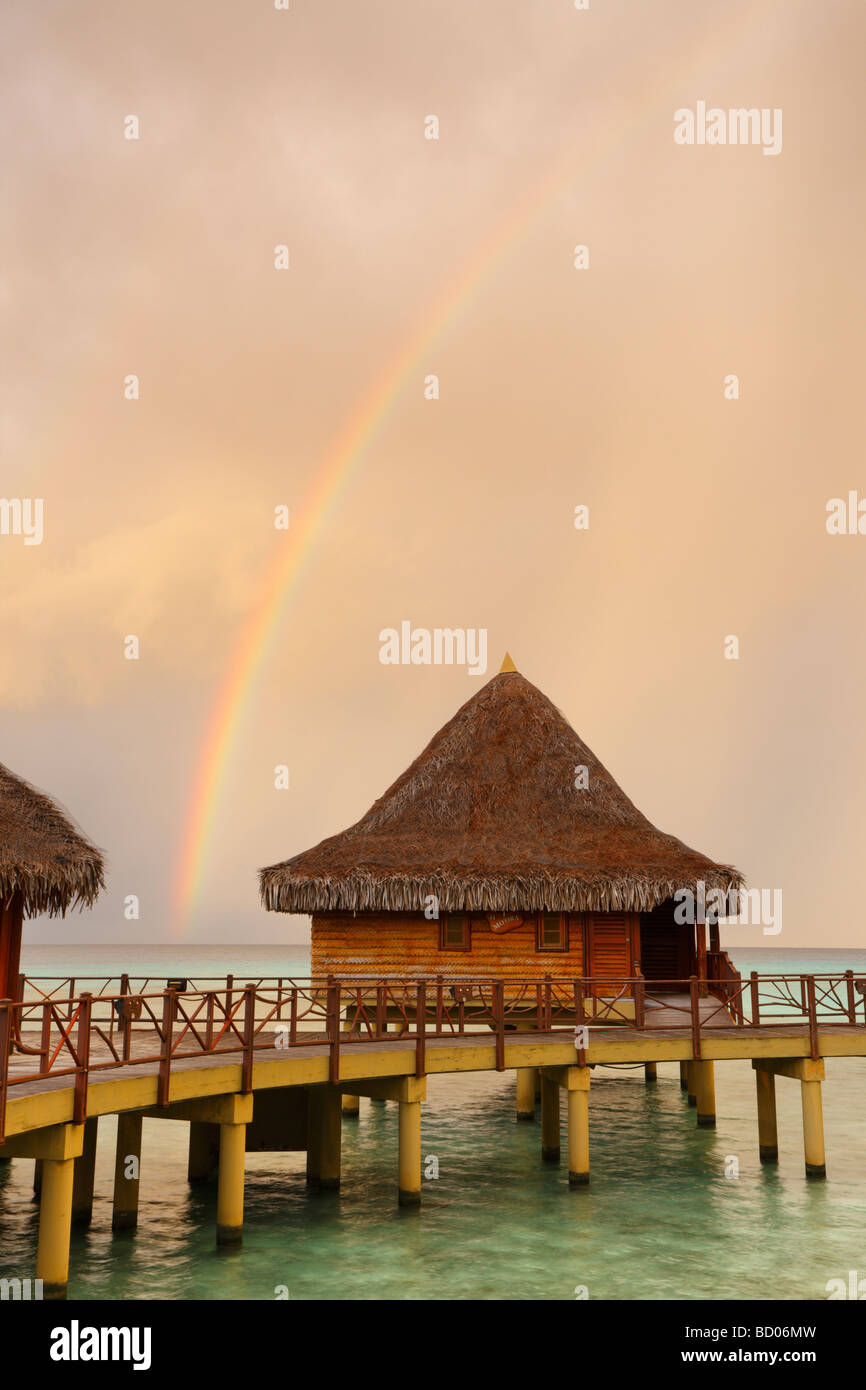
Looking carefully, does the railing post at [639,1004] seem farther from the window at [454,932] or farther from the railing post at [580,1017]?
the window at [454,932]

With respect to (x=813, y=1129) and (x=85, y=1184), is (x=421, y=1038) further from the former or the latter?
(x=813, y=1129)

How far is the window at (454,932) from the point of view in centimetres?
2436

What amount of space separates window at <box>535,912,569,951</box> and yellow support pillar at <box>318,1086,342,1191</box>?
6.62 meters

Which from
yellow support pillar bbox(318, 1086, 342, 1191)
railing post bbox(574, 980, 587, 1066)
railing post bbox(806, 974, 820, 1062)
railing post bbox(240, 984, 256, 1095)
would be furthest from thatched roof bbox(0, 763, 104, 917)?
railing post bbox(806, 974, 820, 1062)

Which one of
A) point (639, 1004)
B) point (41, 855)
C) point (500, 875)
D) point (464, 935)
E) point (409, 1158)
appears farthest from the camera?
point (464, 935)

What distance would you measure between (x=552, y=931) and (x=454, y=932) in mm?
1959

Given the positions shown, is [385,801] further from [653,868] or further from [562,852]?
[653,868]

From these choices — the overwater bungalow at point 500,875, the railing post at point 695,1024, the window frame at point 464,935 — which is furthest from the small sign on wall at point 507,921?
the railing post at point 695,1024

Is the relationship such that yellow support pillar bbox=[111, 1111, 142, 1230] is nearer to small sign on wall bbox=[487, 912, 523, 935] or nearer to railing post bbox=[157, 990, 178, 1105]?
railing post bbox=[157, 990, 178, 1105]

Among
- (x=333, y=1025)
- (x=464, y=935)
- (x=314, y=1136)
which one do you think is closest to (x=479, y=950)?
(x=464, y=935)

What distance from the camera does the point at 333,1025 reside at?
1587cm

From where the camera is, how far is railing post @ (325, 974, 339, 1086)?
15695 mm
